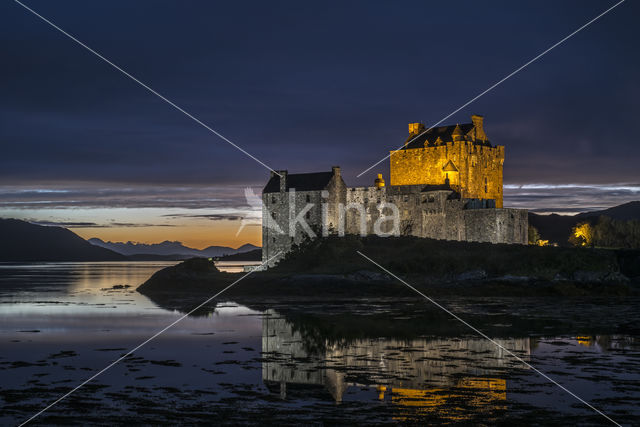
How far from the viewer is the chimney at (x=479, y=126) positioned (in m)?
62.9

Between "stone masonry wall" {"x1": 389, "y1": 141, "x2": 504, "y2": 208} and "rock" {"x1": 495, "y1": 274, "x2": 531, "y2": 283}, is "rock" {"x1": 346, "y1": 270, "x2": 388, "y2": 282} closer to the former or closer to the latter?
"rock" {"x1": 495, "y1": 274, "x2": 531, "y2": 283}

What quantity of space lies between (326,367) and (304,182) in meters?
39.6

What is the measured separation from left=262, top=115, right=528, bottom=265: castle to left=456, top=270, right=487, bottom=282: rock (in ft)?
27.9

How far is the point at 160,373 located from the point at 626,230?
213 feet

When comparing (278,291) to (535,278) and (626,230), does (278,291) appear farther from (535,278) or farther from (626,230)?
(626,230)

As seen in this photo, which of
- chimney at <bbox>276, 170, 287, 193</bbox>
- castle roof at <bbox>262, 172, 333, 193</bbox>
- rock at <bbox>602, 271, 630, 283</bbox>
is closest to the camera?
rock at <bbox>602, 271, 630, 283</bbox>

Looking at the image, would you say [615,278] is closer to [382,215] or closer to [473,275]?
[473,275]

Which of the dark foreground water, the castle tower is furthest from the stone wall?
the dark foreground water

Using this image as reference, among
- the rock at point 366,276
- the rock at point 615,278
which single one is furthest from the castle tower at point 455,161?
the rock at point 366,276

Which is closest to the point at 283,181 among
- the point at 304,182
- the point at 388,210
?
the point at 304,182

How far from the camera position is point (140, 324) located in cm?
2569

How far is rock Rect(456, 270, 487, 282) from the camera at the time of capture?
41.4 metres

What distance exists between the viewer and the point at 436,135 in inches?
2490

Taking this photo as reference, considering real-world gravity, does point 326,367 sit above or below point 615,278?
below
